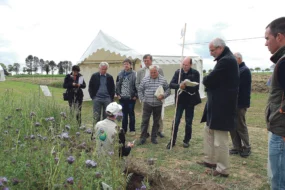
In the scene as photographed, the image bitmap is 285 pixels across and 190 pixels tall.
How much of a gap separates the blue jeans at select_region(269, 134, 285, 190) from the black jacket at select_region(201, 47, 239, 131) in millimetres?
1399

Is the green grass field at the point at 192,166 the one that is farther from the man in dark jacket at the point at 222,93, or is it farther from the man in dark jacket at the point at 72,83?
the man in dark jacket at the point at 72,83

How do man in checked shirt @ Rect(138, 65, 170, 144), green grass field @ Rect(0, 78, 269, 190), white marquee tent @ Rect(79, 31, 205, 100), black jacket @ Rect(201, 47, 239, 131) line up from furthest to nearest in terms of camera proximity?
white marquee tent @ Rect(79, 31, 205, 100) → man in checked shirt @ Rect(138, 65, 170, 144) → black jacket @ Rect(201, 47, 239, 131) → green grass field @ Rect(0, 78, 269, 190)

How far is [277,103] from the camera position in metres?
1.96

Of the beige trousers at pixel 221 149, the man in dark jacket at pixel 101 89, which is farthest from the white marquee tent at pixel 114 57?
the beige trousers at pixel 221 149

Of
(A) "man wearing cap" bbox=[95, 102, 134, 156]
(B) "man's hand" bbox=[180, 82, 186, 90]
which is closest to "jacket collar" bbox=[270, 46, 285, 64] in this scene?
(A) "man wearing cap" bbox=[95, 102, 134, 156]

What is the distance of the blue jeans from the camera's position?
198cm

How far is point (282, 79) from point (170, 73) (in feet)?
32.7

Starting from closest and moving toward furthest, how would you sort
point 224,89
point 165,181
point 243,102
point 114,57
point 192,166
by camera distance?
point 165,181 → point 224,89 → point 192,166 → point 243,102 → point 114,57

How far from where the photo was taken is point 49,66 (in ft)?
212

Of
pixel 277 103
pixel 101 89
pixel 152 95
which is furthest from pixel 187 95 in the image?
pixel 277 103

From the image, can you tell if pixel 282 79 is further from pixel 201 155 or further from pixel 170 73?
pixel 170 73

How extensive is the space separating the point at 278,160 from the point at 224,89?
1.58 metres

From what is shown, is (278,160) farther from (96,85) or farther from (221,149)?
(96,85)

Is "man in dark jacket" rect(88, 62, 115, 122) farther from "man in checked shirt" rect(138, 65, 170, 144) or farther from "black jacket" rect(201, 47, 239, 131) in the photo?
"black jacket" rect(201, 47, 239, 131)
